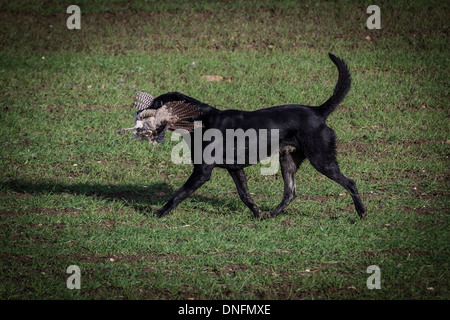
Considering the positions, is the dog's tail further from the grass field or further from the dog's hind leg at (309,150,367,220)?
the grass field

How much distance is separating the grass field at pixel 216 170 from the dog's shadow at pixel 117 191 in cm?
4

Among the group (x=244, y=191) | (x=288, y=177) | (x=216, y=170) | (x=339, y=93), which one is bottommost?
(x=244, y=191)

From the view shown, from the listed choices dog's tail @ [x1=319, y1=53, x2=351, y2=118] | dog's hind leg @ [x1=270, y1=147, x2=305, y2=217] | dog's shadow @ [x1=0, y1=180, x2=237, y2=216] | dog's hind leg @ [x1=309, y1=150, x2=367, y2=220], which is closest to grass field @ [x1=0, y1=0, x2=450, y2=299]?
dog's shadow @ [x1=0, y1=180, x2=237, y2=216]

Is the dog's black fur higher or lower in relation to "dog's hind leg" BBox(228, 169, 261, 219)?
higher

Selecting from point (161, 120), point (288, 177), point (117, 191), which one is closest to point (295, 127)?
point (288, 177)

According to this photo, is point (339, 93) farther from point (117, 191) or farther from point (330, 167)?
point (117, 191)

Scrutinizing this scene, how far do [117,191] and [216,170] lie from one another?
1434 mm

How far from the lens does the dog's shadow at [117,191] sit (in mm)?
7344

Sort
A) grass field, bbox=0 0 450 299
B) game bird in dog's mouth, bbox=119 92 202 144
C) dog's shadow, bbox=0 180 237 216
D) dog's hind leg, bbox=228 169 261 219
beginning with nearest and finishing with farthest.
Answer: grass field, bbox=0 0 450 299
game bird in dog's mouth, bbox=119 92 202 144
dog's hind leg, bbox=228 169 261 219
dog's shadow, bbox=0 180 237 216

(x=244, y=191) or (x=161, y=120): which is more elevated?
(x=161, y=120)

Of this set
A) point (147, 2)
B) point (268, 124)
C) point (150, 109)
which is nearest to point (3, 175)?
point (150, 109)

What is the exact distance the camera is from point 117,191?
7691mm

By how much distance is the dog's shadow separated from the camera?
24.1 feet

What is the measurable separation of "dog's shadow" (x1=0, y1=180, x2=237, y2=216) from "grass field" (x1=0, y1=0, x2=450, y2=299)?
0.04 m
